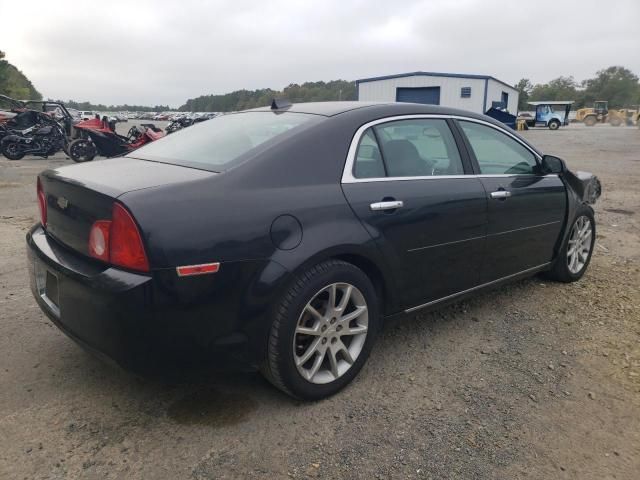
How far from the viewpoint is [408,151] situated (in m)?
3.12

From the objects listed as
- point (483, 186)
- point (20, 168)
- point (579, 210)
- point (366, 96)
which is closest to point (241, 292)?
point (483, 186)

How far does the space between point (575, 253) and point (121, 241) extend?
391cm

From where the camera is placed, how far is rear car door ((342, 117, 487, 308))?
9.11 ft

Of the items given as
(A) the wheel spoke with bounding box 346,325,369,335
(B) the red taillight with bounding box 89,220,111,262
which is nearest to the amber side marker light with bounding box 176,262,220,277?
(B) the red taillight with bounding box 89,220,111,262

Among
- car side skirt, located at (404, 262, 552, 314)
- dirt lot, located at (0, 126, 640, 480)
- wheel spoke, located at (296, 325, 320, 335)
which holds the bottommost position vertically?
dirt lot, located at (0, 126, 640, 480)

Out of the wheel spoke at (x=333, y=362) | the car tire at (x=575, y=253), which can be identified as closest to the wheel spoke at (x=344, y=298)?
the wheel spoke at (x=333, y=362)

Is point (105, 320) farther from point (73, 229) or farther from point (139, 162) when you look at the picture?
point (139, 162)

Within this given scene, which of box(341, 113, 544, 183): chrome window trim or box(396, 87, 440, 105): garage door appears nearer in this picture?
box(341, 113, 544, 183): chrome window trim

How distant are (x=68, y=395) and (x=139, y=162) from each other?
4.33 feet

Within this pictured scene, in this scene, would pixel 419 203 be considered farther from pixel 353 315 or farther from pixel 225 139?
pixel 225 139

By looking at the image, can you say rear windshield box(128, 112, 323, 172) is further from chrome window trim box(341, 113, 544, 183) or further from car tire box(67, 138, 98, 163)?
car tire box(67, 138, 98, 163)

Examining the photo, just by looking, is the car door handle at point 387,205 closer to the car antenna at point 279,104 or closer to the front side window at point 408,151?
the front side window at point 408,151

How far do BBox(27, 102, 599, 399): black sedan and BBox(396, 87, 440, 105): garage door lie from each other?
3329cm

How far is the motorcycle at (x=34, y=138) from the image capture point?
14391mm
